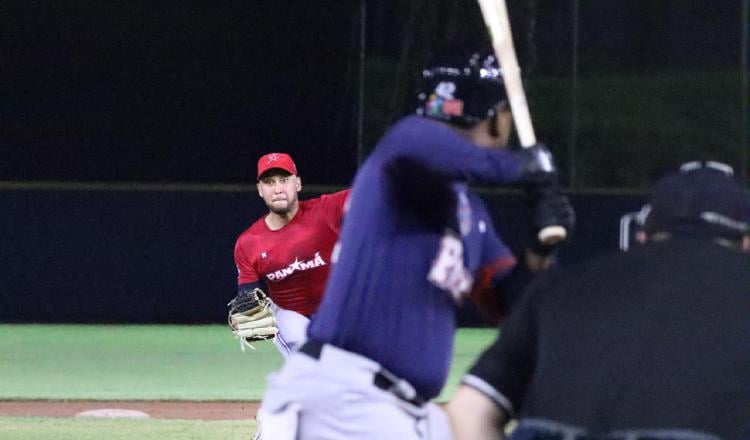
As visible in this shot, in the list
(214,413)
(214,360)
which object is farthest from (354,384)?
(214,360)

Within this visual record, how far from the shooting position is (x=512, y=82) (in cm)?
450

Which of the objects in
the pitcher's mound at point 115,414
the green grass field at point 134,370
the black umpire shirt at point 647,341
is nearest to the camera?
the black umpire shirt at point 647,341

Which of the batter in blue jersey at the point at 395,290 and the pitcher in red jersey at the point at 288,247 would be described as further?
the pitcher in red jersey at the point at 288,247

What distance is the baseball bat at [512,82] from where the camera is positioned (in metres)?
4.20

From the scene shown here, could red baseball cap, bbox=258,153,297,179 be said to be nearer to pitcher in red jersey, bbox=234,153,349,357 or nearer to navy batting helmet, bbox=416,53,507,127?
pitcher in red jersey, bbox=234,153,349,357

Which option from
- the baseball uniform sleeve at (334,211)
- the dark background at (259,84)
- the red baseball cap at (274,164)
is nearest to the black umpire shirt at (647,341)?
the baseball uniform sleeve at (334,211)

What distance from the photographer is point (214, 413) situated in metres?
10.6

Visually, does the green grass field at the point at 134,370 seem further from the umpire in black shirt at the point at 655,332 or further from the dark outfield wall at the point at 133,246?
the umpire in black shirt at the point at 655,332

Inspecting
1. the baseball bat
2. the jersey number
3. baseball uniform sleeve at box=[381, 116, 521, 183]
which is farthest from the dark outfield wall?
baseball uniform sleeve at box=[381, 116, 521, 183]

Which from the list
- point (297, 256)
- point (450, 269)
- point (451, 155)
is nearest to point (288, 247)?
point (297, 256)

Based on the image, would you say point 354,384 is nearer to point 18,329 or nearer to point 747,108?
point 18,329

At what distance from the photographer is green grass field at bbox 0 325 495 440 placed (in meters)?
9.78

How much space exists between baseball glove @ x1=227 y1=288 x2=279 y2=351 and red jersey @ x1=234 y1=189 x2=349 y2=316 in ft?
1.81

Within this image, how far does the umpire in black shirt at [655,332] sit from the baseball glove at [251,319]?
6.07 metres
